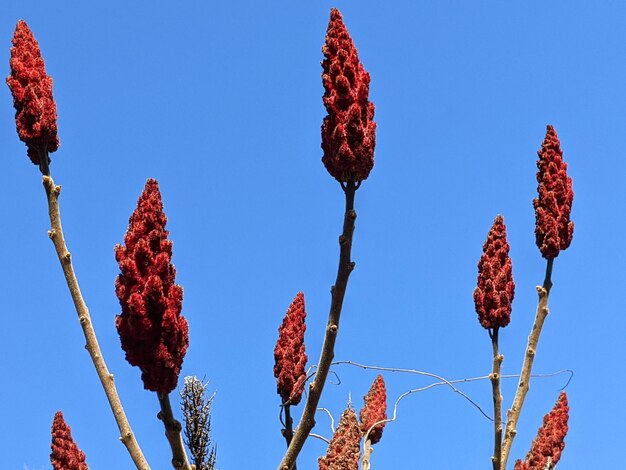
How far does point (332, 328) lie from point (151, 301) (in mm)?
858

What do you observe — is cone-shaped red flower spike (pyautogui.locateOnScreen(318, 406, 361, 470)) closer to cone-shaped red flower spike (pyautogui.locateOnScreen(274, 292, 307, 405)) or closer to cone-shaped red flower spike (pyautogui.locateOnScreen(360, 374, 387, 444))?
cone-shaped red flower spike (pyautogui.locateOnScreen(274, 292, 307, 405))

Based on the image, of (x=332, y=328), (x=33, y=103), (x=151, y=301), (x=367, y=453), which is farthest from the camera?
(x=367, y=453)

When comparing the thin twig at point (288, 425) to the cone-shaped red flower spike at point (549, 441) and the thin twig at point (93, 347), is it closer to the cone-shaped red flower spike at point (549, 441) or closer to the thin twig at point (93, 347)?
the thin twig at point (93, 347)

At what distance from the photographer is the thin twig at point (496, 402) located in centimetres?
660

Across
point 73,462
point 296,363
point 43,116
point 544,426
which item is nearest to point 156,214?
point 43,116

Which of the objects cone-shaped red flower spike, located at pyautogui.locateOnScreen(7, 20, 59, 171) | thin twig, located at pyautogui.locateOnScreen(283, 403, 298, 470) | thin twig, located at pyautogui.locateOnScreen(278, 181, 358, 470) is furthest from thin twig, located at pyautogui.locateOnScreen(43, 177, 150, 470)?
thin twig, located at pyautogui.locateOnScreen(283, 403, 298, 470)

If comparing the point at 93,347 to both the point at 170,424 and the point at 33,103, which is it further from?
the point at 33,103

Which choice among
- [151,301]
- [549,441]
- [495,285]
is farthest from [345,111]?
[549,441]

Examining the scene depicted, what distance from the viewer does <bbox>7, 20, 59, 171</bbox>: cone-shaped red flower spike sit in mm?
5199

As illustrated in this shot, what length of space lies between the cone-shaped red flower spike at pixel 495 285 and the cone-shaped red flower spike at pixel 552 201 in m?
0.32

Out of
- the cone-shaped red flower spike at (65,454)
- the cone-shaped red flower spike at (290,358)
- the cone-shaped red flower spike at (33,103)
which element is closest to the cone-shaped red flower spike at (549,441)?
the cone-shaped red flower spike at (290,358)

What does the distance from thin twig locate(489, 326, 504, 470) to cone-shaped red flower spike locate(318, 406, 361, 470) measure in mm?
1212

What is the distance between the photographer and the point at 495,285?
23.2 ft

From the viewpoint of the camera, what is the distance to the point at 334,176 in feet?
15.6
